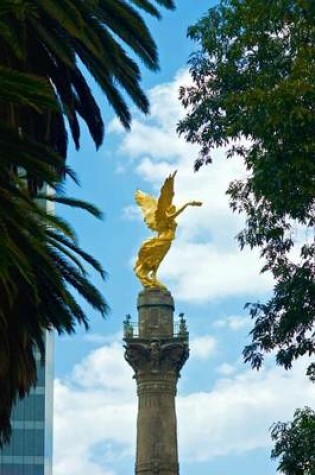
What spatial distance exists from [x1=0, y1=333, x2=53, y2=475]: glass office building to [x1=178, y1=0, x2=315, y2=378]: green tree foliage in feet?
222

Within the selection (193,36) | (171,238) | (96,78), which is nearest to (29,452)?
(171,238)

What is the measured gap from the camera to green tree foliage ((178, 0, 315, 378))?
2542 centimetres

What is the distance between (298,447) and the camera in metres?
26.3

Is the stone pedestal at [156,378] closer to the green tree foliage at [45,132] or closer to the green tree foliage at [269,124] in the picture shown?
the green tree foliage at [269,124]

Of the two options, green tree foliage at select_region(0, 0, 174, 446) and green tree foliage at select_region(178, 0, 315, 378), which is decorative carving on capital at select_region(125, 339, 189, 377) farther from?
green tree foliage at select_region(0, 0, 174, 446)

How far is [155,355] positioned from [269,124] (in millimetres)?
28955

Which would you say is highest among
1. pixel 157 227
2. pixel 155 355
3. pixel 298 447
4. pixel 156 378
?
pixel 157 227

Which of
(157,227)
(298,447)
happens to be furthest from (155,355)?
(298,447)

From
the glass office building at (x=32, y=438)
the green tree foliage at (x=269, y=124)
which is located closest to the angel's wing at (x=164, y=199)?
the green tree foliage at (x=269, y=124)

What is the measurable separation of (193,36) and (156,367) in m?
24.7

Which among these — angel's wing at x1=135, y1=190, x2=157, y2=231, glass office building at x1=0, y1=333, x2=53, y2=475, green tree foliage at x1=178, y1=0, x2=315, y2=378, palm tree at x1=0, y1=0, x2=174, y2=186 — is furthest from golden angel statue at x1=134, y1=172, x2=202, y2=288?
glass office building at x1=0, y1=333, x2=53, y2=475

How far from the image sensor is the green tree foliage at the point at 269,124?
25.4 m

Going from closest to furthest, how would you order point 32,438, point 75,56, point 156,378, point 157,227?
point 75,56
point 156,378
point 157,227
point 32,438

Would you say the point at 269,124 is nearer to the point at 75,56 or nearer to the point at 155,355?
the point at 75,56
